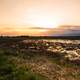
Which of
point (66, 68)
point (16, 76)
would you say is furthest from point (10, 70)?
point (66, 68)

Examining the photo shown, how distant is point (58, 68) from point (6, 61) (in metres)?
4.48

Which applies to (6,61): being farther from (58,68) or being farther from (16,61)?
(58,68)

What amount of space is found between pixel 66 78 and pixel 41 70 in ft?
8.96

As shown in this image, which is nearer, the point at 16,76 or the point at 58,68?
the point at 16,76

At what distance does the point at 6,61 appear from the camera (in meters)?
27.0

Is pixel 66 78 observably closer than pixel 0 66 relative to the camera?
Yes

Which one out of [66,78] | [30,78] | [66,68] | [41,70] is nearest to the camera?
[30,78]

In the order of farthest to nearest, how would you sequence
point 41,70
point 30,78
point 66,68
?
point 66,68 → point 41,70 → point 30,78

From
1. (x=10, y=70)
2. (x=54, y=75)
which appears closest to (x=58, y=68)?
(x=54, y=75)

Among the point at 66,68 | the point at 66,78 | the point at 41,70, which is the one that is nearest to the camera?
the point at 66,78

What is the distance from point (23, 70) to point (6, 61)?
15.4 feet

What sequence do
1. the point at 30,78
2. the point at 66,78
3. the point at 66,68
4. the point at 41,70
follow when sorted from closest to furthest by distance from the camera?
the point at 30,78 → the point at 66,78 → the point at 41,70 → the point at 66,68

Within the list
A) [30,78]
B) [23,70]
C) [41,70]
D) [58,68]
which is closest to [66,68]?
[58,68]

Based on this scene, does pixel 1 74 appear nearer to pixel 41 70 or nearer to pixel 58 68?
pixel 41 70
